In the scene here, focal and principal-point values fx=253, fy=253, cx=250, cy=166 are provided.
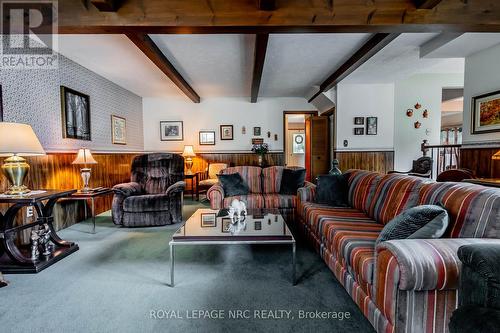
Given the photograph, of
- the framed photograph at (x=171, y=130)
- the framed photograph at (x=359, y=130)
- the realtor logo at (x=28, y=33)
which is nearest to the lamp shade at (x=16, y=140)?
the realtor logo at (x=28, y=33)

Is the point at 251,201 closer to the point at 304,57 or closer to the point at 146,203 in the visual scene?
the point at 146,203

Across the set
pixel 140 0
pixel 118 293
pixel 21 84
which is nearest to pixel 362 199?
pixel 118 293

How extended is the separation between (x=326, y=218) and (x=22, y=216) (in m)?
3.34

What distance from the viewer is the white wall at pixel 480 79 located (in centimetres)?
356

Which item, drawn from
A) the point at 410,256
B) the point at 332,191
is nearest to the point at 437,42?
the point at 332,191

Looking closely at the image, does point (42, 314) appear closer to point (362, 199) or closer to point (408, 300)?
point (408, 300)

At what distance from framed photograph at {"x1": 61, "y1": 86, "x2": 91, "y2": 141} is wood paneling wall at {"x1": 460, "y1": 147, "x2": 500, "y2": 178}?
6093mm

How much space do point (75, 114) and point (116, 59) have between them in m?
1.05

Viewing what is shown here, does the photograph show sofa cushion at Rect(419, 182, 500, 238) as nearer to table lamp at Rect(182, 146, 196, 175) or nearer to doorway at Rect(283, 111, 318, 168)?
table lamp at Rect(182, 146, 196, 175)

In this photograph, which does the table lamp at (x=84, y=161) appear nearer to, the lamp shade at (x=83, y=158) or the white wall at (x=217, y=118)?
the lamp shade at (x=83, y=158)

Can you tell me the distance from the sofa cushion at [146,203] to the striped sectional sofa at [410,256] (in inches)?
89.6

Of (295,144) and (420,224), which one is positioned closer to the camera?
(420,224)

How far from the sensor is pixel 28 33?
280 centimetres

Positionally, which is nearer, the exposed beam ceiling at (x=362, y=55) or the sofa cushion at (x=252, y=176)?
the exposed beam ceiling at (x=362, y=55)
